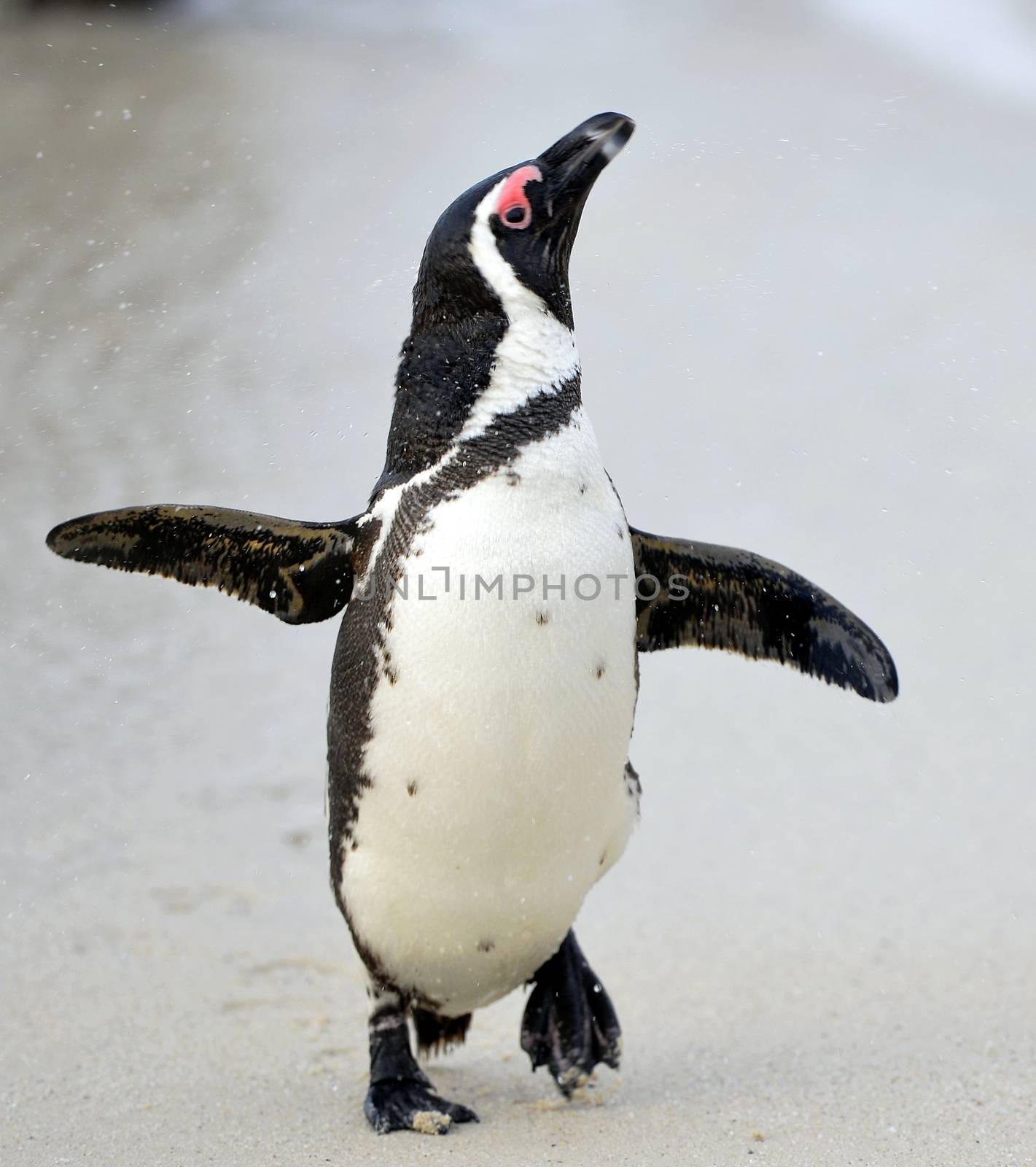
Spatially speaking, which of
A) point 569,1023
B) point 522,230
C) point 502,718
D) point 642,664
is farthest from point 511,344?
point 642,664

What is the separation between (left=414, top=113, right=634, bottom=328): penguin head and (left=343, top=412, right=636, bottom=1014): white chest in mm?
214

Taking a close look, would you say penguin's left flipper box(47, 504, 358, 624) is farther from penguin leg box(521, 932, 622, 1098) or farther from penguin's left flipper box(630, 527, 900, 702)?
penguin leg box(521, 932, 622, 1098)

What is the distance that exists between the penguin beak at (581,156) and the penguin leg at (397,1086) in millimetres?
1359

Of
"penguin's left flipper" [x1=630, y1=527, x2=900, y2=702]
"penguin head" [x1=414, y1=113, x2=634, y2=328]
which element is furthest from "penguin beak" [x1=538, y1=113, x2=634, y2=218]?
"penguin's left flipper" [x1=630, y1=527, x2=900, y2=702]

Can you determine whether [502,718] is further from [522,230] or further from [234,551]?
[522,230]

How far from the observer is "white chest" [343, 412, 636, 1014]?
1957 millimetres

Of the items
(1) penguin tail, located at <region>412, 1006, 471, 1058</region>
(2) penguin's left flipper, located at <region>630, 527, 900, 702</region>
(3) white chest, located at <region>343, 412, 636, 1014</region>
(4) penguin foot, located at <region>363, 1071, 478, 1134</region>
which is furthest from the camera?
(1) penguin tail, located at <region>412, 1006, 471, 1058</region>

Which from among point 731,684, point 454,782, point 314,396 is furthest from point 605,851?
point 314,396

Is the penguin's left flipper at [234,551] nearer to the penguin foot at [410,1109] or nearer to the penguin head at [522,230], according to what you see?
the penguin head at [522,230]

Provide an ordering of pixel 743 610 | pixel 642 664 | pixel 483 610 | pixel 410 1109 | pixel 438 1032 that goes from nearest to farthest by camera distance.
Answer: pixel 483 610
pixel 410 1109
pixel 743 610
pixel 438 1032
pixel 642 664

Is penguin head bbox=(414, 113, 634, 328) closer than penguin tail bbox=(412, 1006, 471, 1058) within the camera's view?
Yes

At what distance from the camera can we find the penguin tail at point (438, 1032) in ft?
8.06

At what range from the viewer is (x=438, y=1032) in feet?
8.14

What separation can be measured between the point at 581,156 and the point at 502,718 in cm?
86
